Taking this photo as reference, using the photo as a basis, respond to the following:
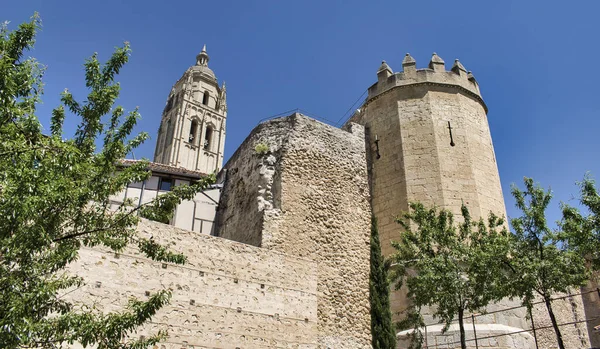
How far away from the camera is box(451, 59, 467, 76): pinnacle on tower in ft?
58.0

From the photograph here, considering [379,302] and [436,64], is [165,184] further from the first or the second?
[436,64]

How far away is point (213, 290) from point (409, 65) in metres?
11.3

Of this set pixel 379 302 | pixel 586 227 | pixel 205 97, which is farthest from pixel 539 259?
pixel 205 97

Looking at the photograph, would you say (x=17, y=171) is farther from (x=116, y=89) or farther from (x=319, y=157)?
(x=319, y=157)

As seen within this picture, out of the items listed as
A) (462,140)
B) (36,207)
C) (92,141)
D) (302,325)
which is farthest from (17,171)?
(462,140)

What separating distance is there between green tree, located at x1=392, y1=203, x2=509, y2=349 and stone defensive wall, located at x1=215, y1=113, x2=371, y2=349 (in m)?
1.63

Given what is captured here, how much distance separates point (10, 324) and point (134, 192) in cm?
1134

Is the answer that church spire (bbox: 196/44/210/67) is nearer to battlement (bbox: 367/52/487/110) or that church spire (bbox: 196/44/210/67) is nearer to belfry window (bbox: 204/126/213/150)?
belfry window (bbox: 204/126/213/150)

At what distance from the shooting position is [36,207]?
589 cm

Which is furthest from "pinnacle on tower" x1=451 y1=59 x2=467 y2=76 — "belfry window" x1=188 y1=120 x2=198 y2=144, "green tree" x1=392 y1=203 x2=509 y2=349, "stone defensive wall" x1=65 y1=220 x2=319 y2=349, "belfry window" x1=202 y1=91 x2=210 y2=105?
"belfry window" x1=202 y1=91 x2=210 y2=105

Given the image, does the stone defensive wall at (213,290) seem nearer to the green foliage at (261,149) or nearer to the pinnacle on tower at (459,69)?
the green foliage at (261,149)

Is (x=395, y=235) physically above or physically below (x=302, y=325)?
above

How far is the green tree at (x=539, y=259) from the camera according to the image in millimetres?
10883

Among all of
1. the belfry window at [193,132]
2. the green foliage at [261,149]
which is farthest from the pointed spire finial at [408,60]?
the belfry window at [193,132]
